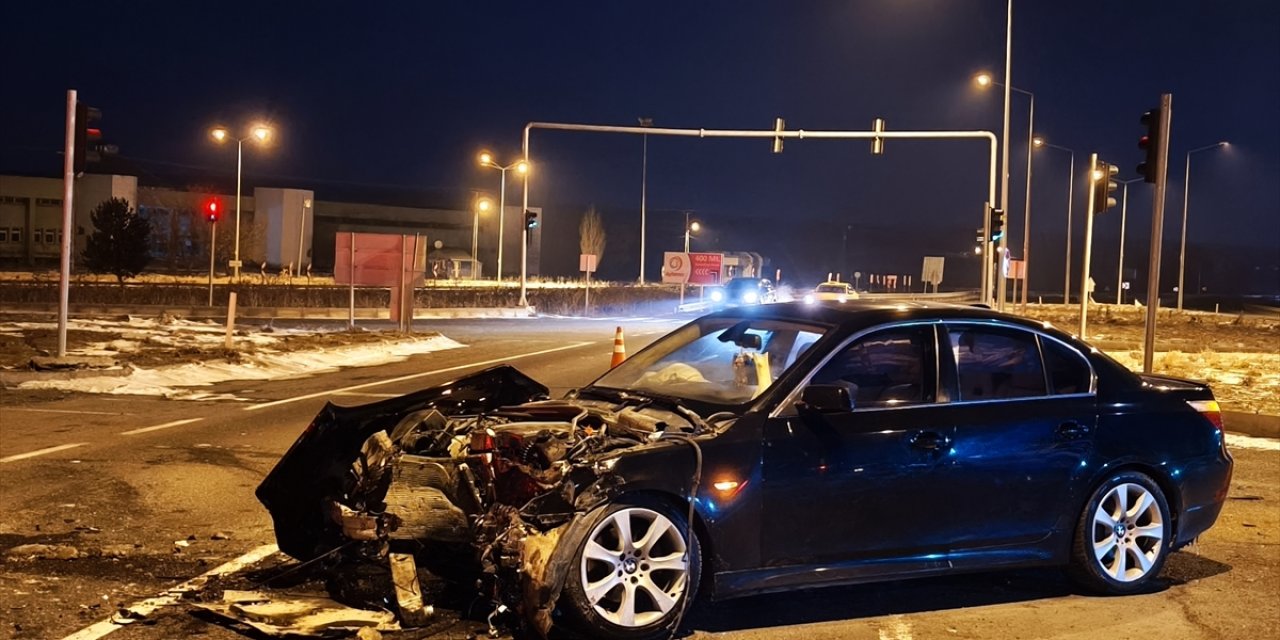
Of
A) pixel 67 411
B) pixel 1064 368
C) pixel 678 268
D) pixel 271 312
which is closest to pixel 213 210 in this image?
pixel 271 312

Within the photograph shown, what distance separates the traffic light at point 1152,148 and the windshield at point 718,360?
34.8 ft

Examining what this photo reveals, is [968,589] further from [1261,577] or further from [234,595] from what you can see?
[234,595]

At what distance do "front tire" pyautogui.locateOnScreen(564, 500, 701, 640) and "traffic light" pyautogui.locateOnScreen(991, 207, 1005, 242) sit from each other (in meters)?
28.0

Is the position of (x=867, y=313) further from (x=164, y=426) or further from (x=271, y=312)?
(x=271, y=312)

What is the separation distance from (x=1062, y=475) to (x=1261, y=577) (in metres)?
1.74

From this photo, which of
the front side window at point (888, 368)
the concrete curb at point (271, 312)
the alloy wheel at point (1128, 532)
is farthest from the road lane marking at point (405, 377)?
the concrete curb at point (271, 312)

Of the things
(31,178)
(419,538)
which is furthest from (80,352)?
(31,178)

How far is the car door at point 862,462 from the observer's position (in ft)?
18.5

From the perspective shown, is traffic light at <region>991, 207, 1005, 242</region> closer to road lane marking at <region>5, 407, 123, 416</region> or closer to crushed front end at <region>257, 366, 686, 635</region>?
road lane marking at <region>5, 407, 123, 416</region>

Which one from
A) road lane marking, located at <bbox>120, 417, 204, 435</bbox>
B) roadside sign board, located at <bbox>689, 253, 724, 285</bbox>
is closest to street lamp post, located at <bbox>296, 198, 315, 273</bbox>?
roadside sign board, located at <bbox>689, 253, 724, 285</bbox>

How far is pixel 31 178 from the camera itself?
262 ft

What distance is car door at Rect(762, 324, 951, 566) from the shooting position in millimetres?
5645

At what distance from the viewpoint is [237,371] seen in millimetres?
19266

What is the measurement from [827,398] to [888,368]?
76 centimetres
